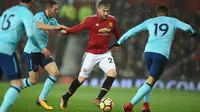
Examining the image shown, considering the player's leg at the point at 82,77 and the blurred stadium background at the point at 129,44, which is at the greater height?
the player's leg at the point at 82,77

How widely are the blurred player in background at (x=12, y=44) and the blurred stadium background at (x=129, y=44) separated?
11.6 m

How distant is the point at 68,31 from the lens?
35.7 feet

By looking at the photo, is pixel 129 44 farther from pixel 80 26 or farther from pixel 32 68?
pixel 80 26

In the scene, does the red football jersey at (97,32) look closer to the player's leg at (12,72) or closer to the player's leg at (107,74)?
the player's leg at (107,74)

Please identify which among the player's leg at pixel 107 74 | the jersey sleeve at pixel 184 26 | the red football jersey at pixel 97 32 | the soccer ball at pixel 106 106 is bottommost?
the soccer ball at pixel 106 106

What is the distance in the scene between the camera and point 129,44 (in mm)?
21266

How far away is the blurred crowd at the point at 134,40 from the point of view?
20266mm

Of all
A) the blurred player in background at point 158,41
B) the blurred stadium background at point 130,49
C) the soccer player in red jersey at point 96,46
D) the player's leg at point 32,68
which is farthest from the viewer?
the blurred stadium background at point 130,49

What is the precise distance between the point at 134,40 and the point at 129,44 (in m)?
0.24

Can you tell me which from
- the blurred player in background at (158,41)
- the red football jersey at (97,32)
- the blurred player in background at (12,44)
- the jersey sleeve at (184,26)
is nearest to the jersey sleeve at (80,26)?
the red football jersey at (97,32)

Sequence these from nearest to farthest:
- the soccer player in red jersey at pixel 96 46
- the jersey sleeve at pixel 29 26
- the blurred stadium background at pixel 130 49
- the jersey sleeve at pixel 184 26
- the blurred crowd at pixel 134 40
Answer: the jersey sleeve at pixel 29 26 → the jersey sleeve at pixel 184 26 → the soccer player in red jersey at pixel 96 46 → the blurred stadium background at pixel 130 49 → the blurred crowd at pixel 134 40

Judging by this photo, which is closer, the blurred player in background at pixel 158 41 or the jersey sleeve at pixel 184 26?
the jersey sleeve at pixel 184 26

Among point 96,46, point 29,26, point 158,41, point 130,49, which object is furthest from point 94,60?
point 130,49

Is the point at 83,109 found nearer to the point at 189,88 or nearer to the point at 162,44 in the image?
the point at 162,44
